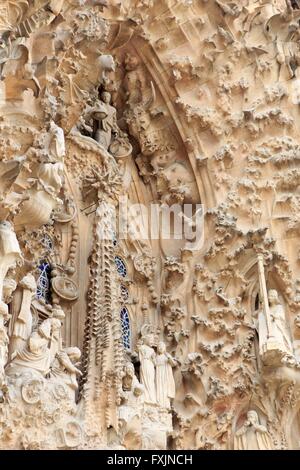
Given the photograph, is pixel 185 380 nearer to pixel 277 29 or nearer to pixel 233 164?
pixel 233 164

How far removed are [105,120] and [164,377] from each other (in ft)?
11.4

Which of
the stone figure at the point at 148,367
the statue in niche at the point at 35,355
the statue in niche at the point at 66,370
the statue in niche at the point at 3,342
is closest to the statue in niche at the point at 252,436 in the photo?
the stone figure at the point at 148,367

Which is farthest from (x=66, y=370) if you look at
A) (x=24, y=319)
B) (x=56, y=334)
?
(x=24, y=319)

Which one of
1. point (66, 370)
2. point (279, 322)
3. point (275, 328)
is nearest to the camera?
point (66, 370)

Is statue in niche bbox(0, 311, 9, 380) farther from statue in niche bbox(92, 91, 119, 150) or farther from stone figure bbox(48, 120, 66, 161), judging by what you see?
statue in niche bbox(92, 91, 119, 150)

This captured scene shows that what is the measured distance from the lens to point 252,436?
40.0ft

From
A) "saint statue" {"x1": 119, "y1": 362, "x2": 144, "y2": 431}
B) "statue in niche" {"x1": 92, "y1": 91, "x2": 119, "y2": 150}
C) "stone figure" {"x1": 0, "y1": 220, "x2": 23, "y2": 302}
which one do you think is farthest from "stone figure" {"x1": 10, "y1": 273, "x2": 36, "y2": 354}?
"statue in niche" {"x1": 92, "y1": 91, "x2": 119, "y2": 150}

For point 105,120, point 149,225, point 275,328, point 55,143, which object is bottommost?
point 275,328

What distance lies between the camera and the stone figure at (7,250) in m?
9.49

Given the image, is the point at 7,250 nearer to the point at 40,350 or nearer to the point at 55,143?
the point at 55,143

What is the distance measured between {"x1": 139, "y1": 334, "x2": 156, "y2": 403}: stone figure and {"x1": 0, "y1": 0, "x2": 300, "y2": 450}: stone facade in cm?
2

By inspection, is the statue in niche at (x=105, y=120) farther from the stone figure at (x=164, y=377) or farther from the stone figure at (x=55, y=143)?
the stone figure at (x=55, y=143)
